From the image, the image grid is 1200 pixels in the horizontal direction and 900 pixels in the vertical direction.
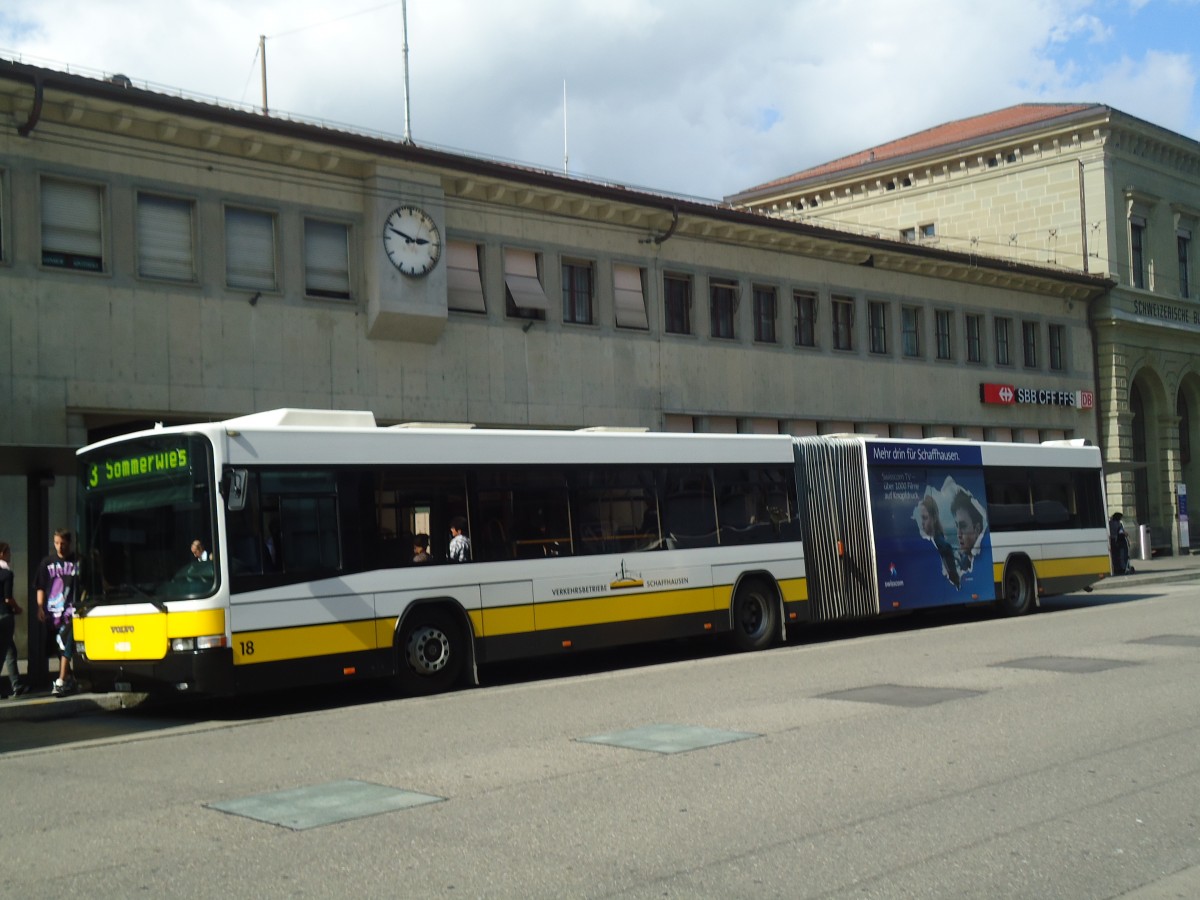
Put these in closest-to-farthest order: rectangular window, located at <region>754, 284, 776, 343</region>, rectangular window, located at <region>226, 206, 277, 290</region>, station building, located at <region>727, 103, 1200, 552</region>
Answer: rectangular window, located at <region>226, 206, 277, 290</region> → rectangular window, located at <region>754, 284, 776, 343</region> → station building, located at <region>727, 103, 1200, 552</region>

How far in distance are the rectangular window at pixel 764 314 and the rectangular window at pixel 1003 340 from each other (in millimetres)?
10608

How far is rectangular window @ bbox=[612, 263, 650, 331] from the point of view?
29.8m

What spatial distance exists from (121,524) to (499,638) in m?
4.39

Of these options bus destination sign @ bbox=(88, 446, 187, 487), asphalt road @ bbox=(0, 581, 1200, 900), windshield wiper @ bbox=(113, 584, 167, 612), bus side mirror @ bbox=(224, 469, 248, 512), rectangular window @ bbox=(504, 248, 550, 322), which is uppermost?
rectangular window @ bbox=(504, 248, 550, 322)

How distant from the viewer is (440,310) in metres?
25.2

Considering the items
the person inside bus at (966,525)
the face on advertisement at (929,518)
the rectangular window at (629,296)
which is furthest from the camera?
the rectangular window at (629,296)

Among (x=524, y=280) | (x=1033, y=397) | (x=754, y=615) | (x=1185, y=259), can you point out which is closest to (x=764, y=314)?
(x=524, y=280)

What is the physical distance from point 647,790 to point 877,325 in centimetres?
2971

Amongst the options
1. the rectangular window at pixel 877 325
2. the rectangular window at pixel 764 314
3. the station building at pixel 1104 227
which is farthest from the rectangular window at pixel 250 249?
the station building at pixel 1104 227

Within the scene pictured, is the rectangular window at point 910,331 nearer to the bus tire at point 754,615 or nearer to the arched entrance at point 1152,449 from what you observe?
the arched entrance at point 1152,449

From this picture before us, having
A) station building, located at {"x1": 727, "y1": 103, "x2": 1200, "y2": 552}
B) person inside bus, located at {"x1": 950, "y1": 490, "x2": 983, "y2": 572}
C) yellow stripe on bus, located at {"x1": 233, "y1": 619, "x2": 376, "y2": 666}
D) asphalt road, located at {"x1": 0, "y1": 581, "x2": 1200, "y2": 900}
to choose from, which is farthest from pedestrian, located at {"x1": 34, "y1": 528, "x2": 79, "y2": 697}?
station building, located at {"x1": 727, "y1": 103, "x2": 1200, "y2": 552}

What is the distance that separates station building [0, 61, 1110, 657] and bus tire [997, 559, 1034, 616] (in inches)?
343

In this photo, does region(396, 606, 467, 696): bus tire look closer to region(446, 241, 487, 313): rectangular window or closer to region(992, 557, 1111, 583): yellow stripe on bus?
region(446, 241, 487, 313): rectangular window

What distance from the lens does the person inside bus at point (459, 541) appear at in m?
15.5
